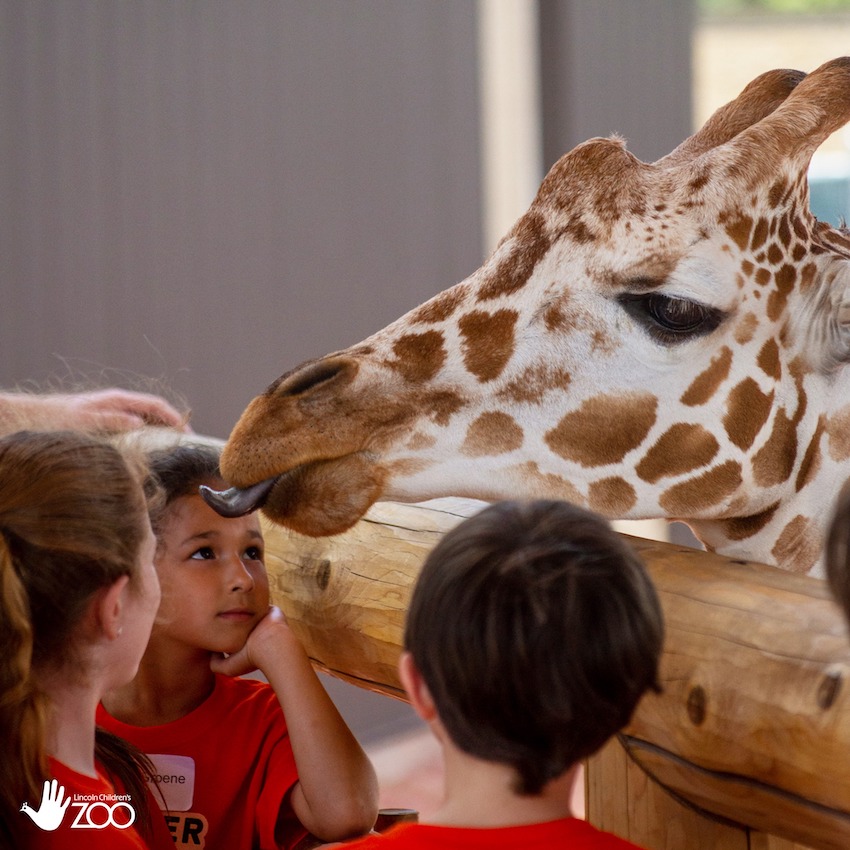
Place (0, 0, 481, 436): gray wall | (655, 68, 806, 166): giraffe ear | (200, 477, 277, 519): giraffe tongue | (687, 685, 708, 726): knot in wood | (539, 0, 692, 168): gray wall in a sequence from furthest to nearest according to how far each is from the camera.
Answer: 1. (539, 0, 692, 168): gray wall
2. (0, 0, 481, 436): gray wall
3. (655, 68, 806, 166): giraffe ear
4. (200, 477, 277, 519): giraffe tongue
5. (687, 685, 708, 726): knot in wood

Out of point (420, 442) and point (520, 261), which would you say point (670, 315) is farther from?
point (420, 442)

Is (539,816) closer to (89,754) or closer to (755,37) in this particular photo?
(89,754)

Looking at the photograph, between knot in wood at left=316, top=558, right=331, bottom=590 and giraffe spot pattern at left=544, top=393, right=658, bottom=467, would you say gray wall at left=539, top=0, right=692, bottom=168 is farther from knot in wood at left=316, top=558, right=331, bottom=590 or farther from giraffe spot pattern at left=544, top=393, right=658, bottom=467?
giraffe spot pattern at left=544, top=393, right=658, bottom=467

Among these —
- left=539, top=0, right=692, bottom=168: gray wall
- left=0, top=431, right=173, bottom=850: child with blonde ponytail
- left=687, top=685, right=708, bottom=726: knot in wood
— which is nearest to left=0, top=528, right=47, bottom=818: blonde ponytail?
left=0, top=431, right=173, bottom=850: child with blonde ponytail

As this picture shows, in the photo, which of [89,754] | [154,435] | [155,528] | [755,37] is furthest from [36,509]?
[755,37]

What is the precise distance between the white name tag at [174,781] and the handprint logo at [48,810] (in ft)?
1.12

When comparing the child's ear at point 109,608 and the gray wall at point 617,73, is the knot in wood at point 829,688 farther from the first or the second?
the gray wall at point 617,73

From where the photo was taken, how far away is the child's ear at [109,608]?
3.42ft

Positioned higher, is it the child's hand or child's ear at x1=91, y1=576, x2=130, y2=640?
child's ear at x1=91, y1=576, x2=130, y2=640

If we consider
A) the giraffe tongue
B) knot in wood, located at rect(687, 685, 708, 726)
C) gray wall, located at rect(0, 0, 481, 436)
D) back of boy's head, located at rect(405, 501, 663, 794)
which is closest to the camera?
back of boy's head, located at rect(405, 501, 663, 794)

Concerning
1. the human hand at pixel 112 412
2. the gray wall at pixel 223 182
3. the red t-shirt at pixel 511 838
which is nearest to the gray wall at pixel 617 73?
the gray wall at pixel 223 182

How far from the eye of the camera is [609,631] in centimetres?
76

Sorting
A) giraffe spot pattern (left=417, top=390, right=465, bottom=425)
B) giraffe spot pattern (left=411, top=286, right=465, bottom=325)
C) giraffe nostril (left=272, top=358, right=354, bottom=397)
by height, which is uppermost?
giraffe spot pattern (left=411, top=286, right=465, bottom=325)

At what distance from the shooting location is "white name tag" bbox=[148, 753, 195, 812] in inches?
52.9
